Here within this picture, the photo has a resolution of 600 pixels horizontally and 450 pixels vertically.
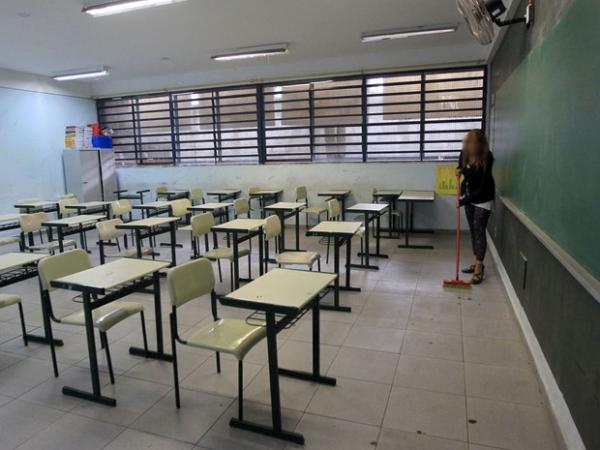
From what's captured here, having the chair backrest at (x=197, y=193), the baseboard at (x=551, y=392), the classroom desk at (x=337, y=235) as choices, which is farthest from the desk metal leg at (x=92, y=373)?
the chair backrest at (x=197, y=193)

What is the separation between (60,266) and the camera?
279 cm

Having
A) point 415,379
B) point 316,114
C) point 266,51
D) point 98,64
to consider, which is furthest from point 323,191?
point 415,379

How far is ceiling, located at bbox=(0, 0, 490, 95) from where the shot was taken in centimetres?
475

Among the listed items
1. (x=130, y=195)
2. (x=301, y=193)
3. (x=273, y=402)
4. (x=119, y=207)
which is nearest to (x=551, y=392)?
(x=273, y=402)

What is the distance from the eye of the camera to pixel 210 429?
219 centimetres

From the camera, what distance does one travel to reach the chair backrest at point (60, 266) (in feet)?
8.70

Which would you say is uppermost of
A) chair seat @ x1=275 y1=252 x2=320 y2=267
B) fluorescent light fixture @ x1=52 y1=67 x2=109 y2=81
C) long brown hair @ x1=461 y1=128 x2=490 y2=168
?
fluorescent light fixture @ x1=52 y1=67 x2=109 y2=81

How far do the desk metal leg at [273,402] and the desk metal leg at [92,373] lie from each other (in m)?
0.92

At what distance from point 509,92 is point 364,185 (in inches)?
142

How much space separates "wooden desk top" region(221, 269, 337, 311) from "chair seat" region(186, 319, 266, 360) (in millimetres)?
246

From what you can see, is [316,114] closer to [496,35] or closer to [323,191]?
[323,191]

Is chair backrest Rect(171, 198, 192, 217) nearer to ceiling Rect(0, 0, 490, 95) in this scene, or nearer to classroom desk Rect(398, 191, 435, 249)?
ceiling Rect(0, 0, 490, 95)

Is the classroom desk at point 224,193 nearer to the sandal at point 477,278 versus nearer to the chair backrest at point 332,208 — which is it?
the chair backrest at point 332,208

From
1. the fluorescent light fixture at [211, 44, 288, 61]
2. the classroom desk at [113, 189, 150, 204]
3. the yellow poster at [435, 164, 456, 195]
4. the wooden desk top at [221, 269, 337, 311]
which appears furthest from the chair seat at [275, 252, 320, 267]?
the classroom desk at [113, 189, 150, 204]
